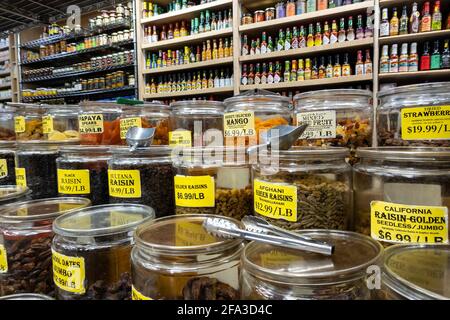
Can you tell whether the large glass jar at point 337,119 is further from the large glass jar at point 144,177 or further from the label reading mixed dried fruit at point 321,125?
the large glass jar at point 144,177

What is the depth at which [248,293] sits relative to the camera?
14.3 inches

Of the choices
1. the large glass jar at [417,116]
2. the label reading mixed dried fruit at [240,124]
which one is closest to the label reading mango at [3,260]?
the label reading mixed dried fruit at [240,124]

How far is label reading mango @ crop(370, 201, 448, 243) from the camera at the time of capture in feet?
1.31

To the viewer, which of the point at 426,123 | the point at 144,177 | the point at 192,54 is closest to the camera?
the point at 426,123

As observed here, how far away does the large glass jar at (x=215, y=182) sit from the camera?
579mm

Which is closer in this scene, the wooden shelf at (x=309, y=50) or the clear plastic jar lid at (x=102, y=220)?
the clear plastic jar lid at (x=102, y=220)

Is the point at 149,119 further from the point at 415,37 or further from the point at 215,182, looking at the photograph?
the point at 415,37

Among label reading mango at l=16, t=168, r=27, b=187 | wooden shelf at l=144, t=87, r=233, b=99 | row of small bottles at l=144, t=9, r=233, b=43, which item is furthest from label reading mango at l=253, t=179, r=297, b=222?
row of small bottles at l=144, t=9, r=233, b=43

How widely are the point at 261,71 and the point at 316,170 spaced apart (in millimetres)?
2411

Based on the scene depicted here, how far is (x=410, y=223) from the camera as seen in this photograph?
41 centimetres

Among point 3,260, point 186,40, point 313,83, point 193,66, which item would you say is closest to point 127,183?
point 3,260

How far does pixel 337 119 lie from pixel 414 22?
6.72 feet

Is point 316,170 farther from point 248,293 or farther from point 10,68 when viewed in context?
point 10,68

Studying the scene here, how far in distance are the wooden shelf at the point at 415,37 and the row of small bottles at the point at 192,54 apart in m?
1.30
